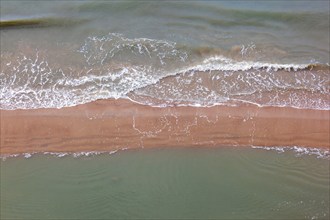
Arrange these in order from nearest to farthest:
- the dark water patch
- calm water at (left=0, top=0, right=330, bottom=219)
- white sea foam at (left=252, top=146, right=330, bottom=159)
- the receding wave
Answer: calm water at (left=0, top=0, right=330, bottom=219), white sea foam at (left=252, top=146, right=330, bottom=159), the receding wave, the dark water patch

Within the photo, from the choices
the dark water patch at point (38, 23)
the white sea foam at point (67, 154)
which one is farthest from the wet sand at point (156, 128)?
the dark water patch at point (38, 23)

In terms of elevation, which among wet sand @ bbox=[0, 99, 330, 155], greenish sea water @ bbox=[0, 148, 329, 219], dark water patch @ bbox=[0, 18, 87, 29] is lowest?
greenish sea water @ bbox=[0, 148, 329, 219]

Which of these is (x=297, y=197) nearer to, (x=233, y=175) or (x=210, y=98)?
(x=233, y=175)

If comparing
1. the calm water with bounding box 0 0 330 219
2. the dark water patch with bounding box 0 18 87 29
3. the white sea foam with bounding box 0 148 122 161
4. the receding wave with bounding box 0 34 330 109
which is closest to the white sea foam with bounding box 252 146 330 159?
the calm water with bounding box 0 0 330 219

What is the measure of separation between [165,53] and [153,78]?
0.84 metres

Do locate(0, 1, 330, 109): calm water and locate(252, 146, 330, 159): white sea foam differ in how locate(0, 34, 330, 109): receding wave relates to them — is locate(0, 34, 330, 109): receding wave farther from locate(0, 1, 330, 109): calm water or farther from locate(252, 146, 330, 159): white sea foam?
locate(252, 146, 330, 159): white sea foam

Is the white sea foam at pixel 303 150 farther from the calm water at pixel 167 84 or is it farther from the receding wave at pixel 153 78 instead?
the receding wave at pixel 153 78

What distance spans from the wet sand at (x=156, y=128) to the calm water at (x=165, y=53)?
0.95ft

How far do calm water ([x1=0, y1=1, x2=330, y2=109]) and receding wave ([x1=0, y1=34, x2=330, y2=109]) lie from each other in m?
0.02

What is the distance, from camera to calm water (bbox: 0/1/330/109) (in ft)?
29.4

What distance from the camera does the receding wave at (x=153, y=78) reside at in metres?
8.83

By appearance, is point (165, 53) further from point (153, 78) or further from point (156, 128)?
point (156, 128)

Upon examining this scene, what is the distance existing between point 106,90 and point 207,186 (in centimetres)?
297

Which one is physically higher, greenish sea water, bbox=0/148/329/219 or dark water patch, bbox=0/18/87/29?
dark water patch, bbox=0/18/87/29
